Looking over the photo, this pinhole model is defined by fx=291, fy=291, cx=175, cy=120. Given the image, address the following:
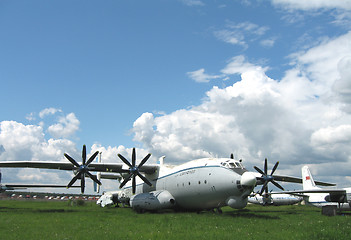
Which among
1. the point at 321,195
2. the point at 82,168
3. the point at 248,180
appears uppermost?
the point at 82,168

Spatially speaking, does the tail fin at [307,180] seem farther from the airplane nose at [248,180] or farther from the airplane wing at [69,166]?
the airplane nose at [248,180]

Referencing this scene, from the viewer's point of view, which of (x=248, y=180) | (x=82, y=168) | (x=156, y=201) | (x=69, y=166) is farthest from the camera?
(x=69, y=166)

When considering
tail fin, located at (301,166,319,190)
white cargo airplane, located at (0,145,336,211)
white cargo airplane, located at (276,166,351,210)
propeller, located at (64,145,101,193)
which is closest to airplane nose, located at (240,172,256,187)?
white cargo airplane, located at (0,145,336,211)

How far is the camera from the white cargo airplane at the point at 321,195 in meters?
29.8

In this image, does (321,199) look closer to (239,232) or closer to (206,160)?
(206,160)

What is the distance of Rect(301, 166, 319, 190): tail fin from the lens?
4059 cm

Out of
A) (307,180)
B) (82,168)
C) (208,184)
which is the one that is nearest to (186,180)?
(208,184)

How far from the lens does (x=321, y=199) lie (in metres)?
37.2

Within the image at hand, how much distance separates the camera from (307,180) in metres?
41.1

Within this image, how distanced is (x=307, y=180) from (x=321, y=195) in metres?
3.74

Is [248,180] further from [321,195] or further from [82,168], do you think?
[321,195]

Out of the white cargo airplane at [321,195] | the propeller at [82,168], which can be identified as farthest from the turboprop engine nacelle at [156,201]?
the white cargo airplane at [321,195]

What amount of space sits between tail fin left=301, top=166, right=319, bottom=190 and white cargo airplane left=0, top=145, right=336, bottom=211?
41.3ft

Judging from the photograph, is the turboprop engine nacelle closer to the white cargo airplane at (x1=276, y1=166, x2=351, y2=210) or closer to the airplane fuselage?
the airplane fuselage
